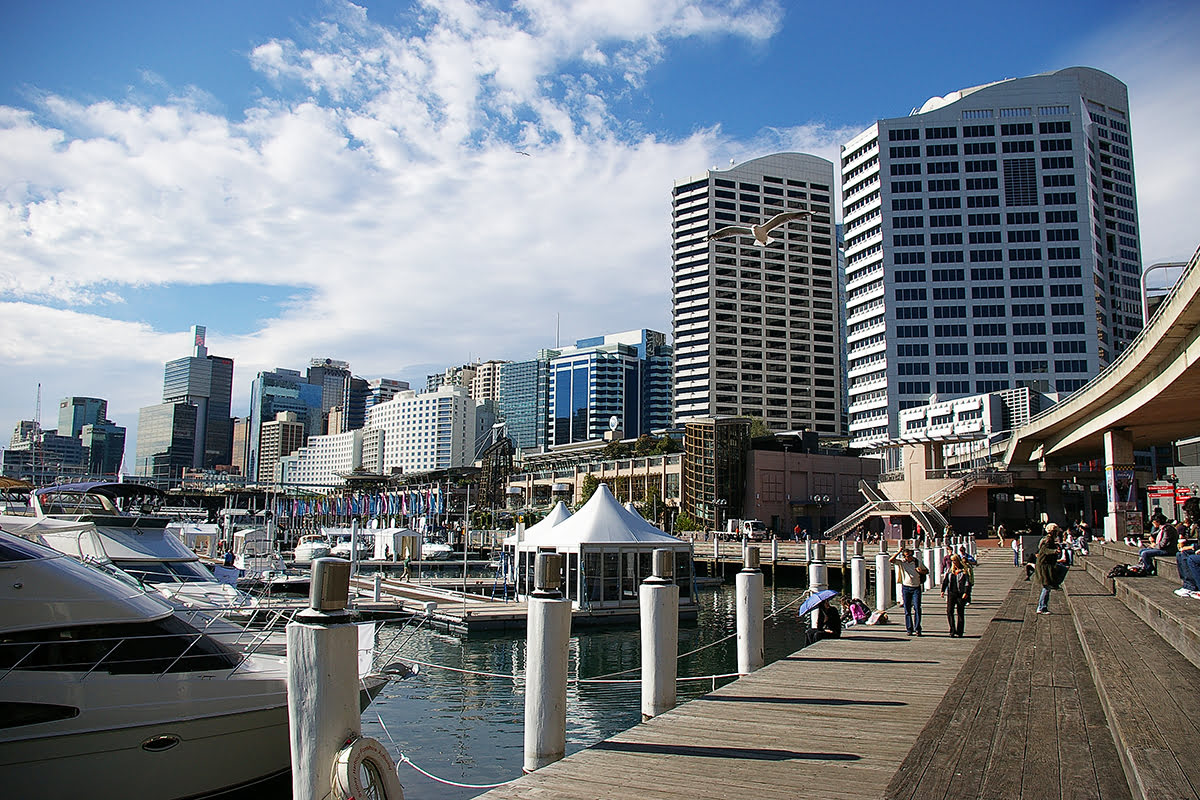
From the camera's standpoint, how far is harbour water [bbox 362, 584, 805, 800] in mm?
12422

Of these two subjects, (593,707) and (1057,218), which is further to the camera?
(1057,218)

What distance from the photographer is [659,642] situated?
8.79 meters

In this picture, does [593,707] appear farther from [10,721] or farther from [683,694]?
[10,721]

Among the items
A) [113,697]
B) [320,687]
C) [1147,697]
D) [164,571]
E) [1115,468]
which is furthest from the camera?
[1115,468]

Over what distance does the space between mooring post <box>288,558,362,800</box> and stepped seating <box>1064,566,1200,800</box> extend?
15.1 ft

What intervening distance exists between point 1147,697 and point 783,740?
116 inches

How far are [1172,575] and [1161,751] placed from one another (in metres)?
13.6

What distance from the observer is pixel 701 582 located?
42.0 meters

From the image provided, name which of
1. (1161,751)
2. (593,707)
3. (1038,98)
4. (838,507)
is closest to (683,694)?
(593,707)

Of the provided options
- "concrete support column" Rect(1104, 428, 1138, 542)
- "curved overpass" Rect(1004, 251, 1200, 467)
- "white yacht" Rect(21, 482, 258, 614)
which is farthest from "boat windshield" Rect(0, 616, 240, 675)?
"concrete support column" Rect(1104, 428, 1138, 542)

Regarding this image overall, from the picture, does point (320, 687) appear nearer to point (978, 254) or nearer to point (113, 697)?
point (113, 697)

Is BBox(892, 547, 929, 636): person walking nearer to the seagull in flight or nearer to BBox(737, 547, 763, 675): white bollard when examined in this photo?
BBox(737, 547, 763, 675): white bollard

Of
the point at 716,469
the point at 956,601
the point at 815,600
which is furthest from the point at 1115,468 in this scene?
the point at 716,469

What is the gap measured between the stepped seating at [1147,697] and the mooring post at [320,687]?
4.59 m
